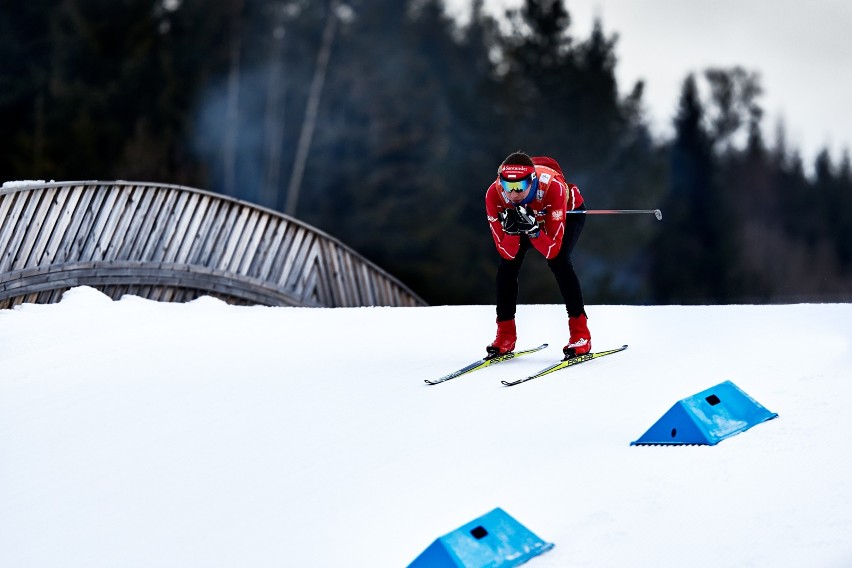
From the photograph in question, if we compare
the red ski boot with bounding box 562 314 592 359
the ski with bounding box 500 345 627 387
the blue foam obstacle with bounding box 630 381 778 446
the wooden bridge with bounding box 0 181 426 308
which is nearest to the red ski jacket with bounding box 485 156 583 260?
the red ski boot with bounding box 562 314 592 359

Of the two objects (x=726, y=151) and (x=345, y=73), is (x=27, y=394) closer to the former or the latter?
(x=345, y=73)

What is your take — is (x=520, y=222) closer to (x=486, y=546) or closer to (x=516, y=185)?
(x=516, y=185)

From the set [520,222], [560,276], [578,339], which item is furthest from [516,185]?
[578,339]

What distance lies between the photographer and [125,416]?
6.66 meters

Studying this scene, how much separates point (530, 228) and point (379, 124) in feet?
79.7

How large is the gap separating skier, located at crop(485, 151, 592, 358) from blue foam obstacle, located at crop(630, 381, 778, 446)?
70.0 inches

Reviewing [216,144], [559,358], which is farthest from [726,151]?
[559,358]

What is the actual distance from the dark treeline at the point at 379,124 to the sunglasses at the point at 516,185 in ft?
67.2

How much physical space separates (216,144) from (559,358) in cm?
2437

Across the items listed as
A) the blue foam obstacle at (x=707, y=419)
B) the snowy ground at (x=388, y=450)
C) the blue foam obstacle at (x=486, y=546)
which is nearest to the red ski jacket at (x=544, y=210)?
the snowy ground at (x=388, y=450)

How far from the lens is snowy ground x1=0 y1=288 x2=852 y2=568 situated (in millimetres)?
4598

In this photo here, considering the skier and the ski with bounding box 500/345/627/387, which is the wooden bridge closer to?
the skier

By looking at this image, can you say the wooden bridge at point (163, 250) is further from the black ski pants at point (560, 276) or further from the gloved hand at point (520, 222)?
the gloved hand at point (520, 222)

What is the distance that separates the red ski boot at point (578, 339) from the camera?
784cm
